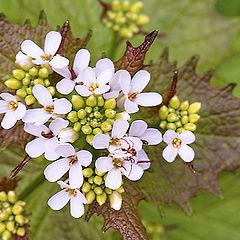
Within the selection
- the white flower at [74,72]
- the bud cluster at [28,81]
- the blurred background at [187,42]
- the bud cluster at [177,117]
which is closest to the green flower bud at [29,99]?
the bud cluster at [28,81]

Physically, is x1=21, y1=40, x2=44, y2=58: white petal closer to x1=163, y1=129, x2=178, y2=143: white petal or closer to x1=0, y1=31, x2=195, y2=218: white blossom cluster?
x1=0, y1=31, x2=195, y2=218: white blossom cluster

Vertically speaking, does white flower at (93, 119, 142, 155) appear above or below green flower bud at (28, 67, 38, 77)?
below

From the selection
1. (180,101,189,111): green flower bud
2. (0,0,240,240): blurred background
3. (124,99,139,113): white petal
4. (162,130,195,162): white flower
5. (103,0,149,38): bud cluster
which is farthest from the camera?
(0,0,240,240): blurred background

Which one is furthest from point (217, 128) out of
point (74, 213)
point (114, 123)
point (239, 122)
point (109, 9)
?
point (109, 9)

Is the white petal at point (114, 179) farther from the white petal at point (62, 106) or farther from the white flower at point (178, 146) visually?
the white petal at point (62, 106)

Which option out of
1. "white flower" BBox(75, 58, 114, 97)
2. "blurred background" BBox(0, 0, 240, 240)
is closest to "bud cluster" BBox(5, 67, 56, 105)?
"white flower" BBox(75, 58, 114, 97)

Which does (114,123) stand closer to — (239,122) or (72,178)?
(72,178)
